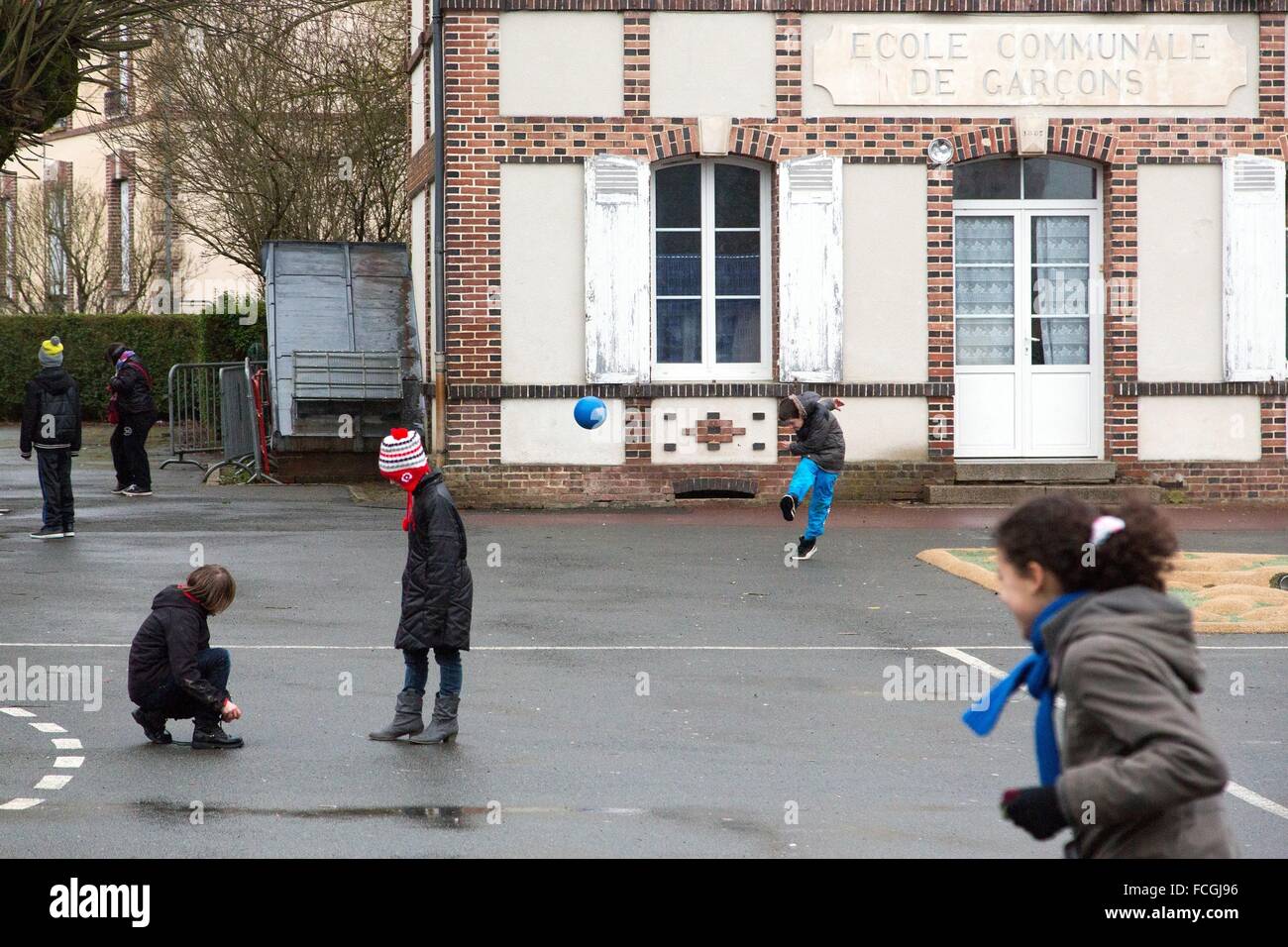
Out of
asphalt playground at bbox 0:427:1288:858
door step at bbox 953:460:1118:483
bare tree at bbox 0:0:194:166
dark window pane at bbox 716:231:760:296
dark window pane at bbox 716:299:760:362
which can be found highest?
bare tree at bbox 0:0:194:166

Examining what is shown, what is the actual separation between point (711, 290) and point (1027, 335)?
3.55 m

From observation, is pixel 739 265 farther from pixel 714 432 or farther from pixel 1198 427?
pixel 1198 427

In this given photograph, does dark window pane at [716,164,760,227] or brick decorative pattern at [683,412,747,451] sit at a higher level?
dark window pane at [716,164,760,227]

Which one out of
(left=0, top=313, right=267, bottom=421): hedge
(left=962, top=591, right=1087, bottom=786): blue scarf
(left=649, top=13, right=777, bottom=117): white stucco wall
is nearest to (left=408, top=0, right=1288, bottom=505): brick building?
(left=649, top=13, right=777, bottom=117): white stucco wall

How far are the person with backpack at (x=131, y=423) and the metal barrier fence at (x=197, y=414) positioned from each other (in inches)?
201

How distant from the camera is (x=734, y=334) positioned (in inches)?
792

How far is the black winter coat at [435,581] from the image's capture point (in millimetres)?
8523

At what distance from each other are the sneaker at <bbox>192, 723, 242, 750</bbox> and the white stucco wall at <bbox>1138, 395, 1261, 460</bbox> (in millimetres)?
13873

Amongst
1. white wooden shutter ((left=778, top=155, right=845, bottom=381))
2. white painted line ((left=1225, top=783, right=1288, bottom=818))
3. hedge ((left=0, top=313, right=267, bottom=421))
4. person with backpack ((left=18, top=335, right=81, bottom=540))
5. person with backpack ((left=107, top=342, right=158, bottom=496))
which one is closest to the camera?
white painted line ((left=1225, top=783, right=1288, bottom=818))

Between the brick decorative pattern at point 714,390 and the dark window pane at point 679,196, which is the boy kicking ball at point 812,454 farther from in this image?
the dark window pane at point 679,196

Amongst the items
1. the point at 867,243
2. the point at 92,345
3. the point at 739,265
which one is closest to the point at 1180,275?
the point at 867,243

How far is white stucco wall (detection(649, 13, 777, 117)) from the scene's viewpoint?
19547 millimetres

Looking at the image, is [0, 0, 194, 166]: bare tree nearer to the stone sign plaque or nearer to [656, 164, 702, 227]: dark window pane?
[656, 164, 702, 227]: dark window pane

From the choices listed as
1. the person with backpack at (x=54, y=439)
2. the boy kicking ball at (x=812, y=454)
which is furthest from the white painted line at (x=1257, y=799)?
the person with backpack at (x=54, y=439)
